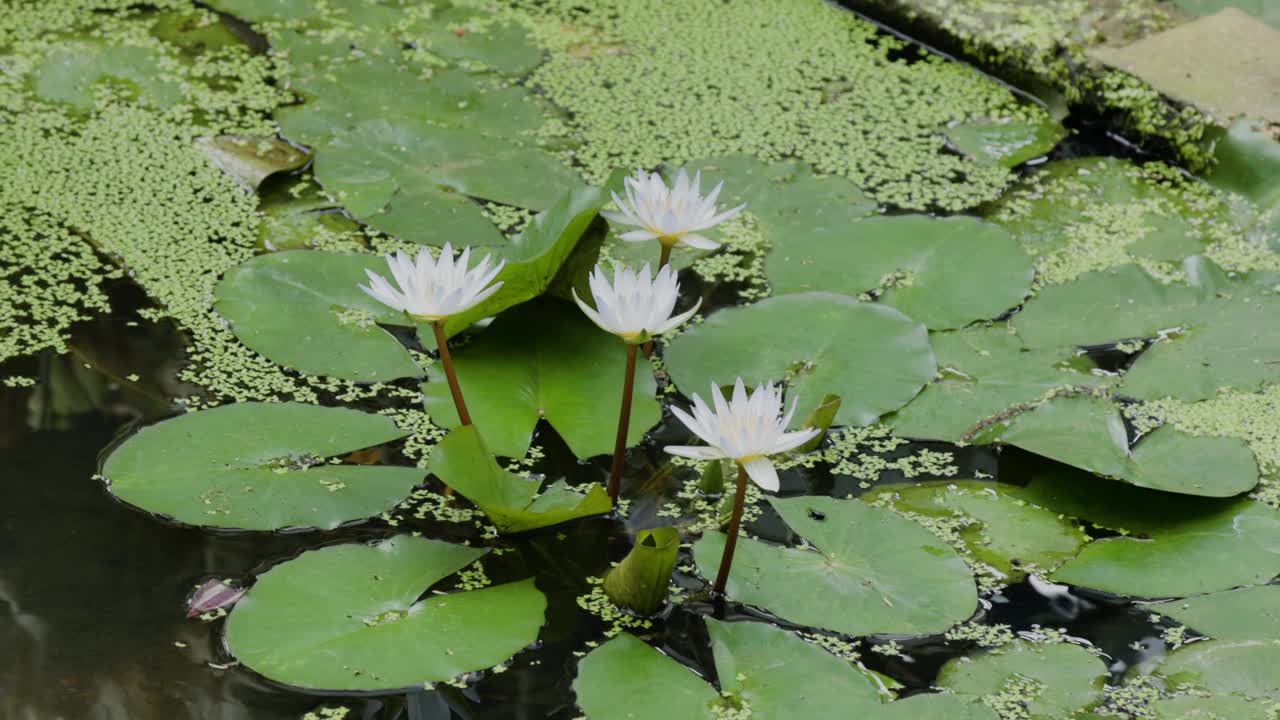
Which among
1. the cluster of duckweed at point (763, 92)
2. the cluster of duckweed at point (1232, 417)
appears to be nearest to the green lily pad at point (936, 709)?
the cluster of duckweed at point (1232, 417)

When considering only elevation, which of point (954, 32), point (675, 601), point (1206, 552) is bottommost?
point (675, 601)

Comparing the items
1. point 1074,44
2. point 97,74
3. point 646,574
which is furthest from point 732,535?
point 97,74

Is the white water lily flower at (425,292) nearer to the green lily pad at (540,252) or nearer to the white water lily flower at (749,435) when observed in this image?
the green lily pad at (540,252)

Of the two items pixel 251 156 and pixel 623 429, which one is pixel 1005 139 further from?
→ pixel 251 156

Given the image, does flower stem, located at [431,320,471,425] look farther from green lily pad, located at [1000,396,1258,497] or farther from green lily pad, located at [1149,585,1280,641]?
green lily pad, located at [1149,585,1280,641]

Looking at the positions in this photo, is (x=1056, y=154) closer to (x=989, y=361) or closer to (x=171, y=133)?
(x=989, y=361)

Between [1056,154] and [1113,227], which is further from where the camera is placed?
[1056,154]

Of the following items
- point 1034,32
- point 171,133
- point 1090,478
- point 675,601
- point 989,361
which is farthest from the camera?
point 1034,32

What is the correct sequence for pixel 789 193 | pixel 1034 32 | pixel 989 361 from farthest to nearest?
1. pixel 1034 32
2. pixel 789 193
3. pixel 989 361

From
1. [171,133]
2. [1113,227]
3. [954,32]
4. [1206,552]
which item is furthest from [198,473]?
[954,32]
